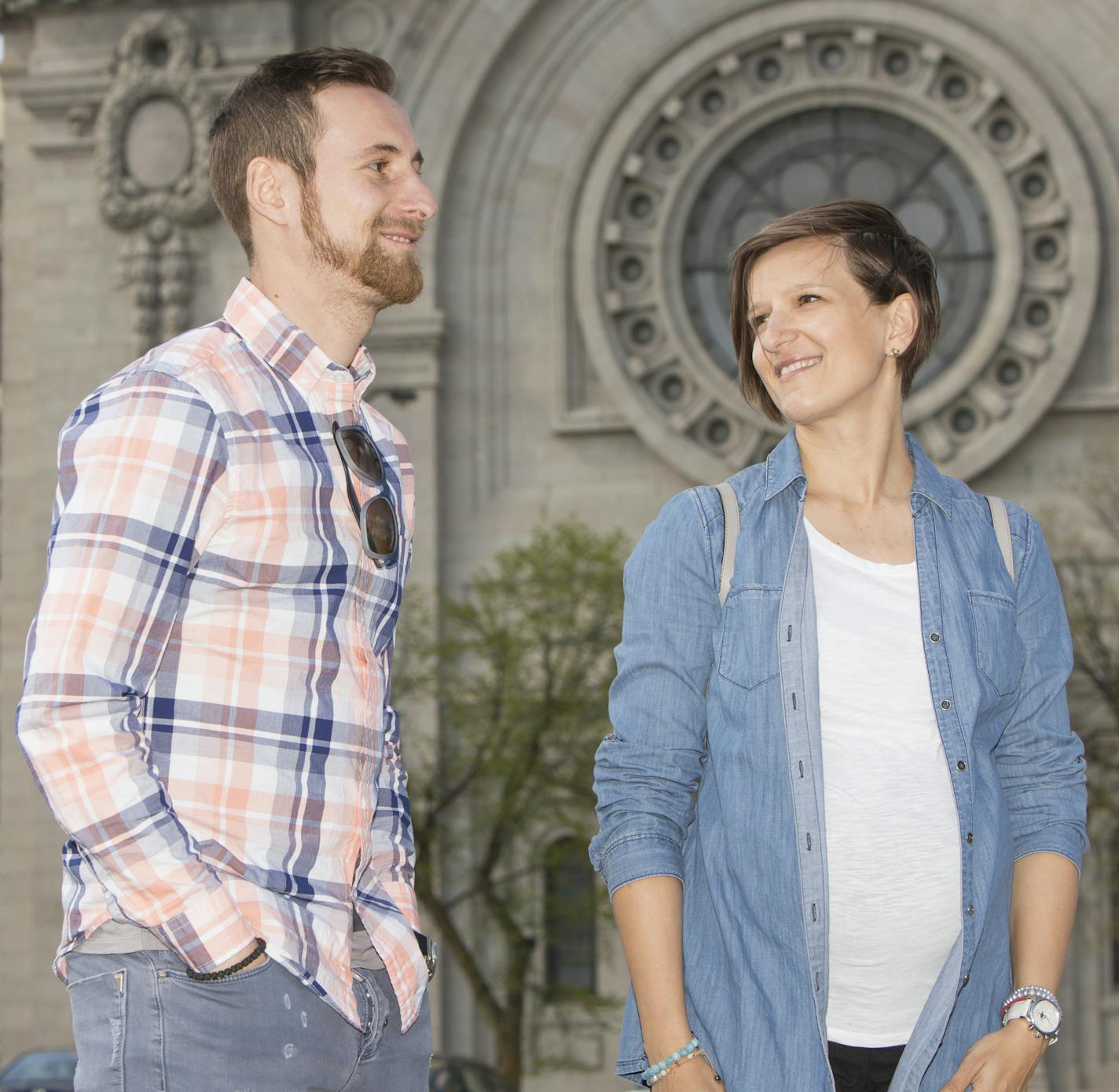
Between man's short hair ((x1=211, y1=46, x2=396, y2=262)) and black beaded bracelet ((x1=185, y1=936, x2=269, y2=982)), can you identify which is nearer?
black beaded bracelet ((x1=185, y1=936, x2=269, y2=982))

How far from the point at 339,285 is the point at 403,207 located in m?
0.21

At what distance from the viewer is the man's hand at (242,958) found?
3148mm

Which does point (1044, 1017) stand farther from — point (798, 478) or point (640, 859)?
point (798, 478)

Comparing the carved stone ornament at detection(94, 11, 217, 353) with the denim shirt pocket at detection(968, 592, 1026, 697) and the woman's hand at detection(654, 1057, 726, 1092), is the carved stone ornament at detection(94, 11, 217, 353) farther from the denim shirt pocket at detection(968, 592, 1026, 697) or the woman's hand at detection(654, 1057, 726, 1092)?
the woman's hand at detection(654, 1057, 726, 1092)

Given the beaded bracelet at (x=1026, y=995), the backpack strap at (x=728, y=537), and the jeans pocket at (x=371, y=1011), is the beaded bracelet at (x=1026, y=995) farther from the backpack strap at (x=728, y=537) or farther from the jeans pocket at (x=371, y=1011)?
the jeans pocket at (x=371, y=1011)

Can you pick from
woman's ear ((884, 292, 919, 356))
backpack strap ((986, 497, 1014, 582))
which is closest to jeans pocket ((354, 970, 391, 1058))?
backpack strap ((986, 497, 1014, 582))

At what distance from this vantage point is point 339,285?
12.6ft

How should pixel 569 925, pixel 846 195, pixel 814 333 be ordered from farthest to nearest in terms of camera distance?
1. pixel 846 195
2. pixel 569 925
3. pixel 814 333

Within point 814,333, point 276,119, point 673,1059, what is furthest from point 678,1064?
point 276,119

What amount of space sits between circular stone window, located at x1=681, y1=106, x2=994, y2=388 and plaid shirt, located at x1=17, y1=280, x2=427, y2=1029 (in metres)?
22.3

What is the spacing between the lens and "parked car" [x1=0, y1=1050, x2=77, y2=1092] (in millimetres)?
19359

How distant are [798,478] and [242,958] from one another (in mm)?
1600

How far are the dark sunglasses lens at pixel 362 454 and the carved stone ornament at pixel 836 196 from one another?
2121 cm

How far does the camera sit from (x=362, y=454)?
3.68 m
